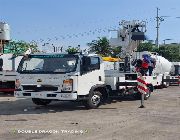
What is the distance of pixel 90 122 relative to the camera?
11531 millimetres

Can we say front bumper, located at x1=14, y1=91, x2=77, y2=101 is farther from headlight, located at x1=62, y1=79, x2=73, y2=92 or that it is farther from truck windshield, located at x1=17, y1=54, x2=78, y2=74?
truck windshield, located at x1=17, y1=54, x2=78, y2=74

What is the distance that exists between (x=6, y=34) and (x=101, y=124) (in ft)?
50.3

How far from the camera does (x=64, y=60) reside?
14.2 meters

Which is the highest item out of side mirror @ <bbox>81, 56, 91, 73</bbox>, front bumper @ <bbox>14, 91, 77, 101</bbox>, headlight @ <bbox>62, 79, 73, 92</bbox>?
side mirror @ <bbox>81, 56, 91, 73</bbox>

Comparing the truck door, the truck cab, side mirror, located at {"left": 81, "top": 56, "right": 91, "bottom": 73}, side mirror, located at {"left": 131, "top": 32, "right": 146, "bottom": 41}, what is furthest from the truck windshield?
side mirror, located at {"left": 131, "top": 32, "right": 146, "bottom": 41}

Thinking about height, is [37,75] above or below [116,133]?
above

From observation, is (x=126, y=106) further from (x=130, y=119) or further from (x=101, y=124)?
(x=101, y=124)

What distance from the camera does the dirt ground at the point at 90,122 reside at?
959cm

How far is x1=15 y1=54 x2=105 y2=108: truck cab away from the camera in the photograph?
1383 cm

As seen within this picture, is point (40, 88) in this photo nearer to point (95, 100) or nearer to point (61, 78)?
point (61, 78)

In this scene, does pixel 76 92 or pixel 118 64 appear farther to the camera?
pixel 118 64

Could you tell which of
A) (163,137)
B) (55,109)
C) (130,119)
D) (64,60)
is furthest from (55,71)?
(163,137)

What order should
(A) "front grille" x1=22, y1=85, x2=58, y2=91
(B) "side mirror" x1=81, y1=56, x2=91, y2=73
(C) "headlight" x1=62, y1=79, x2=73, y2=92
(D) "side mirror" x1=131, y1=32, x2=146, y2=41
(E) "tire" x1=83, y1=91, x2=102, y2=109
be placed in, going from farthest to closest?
(D) "side mirror" x1=131, y1=32, x2=146, y2=41 < (E) "tire" x1=83, y1=91, x2=102, y2=109 < (B) "side mirror" x1=81, y1=56, x2=91, y2=73 < (A) "front grille" x1=22, y1=85, x2=58, y2=91 < (C) "headlight" x1=62, y1=79, x2=73, y2=92

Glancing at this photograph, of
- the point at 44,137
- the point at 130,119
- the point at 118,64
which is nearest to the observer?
the point at 44,137
